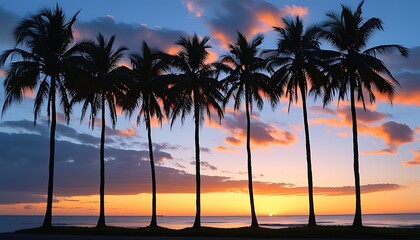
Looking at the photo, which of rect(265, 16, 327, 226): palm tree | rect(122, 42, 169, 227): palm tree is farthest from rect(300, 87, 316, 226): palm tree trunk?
rect(122, 42, 169, 227): palm tree

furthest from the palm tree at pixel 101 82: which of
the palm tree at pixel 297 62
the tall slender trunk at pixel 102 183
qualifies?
the palm tree at pixel 297 62

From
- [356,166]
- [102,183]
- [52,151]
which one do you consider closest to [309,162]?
[356,166]

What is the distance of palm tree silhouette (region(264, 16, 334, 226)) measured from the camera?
4075 centimetres

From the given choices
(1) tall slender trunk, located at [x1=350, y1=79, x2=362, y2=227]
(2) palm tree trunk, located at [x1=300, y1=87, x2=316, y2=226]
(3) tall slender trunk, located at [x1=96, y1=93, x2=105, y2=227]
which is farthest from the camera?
(3) tall slender trunk, located at [x1=96, y1=93, x2=105, y2=227]

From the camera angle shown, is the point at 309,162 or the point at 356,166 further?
the point at 309,162

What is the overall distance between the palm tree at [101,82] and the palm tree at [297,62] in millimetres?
12995

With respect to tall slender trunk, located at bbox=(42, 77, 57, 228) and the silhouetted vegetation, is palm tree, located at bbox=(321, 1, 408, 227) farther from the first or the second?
tall slender trunk, located at bbox=(42, 77, 57, 228)

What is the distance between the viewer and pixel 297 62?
41625mm

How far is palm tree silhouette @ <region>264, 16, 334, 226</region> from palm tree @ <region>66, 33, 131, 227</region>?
13043 millimetres

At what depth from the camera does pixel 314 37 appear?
137ft

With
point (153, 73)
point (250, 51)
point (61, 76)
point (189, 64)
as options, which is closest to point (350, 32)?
point (250, 51)

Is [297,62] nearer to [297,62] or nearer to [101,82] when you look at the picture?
[297,62]

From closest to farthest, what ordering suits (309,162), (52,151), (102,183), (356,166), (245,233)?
(245,233) < (356,166) < (52,151) < (309,162) < (102,183)

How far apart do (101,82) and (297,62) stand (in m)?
16.8
